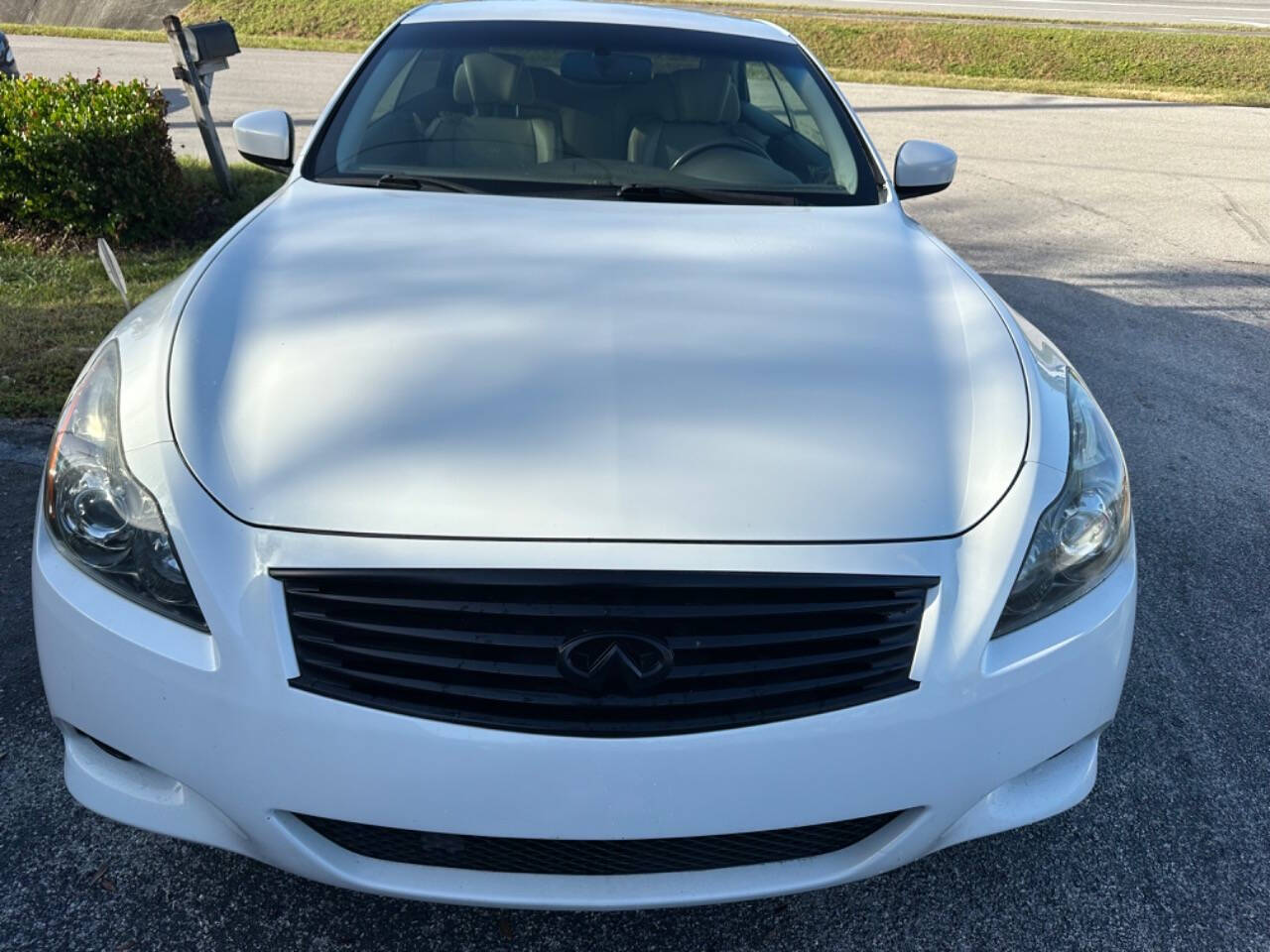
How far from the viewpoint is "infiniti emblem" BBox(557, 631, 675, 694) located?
1547mm

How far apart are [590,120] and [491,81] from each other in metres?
0.37

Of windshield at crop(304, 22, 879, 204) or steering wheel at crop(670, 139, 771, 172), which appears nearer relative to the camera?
windshield at crop(304, 22, 879, 204)

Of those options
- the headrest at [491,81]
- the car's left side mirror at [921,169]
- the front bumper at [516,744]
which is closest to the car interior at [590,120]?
the headrest at [491,81]

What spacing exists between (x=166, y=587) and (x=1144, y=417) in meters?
3.84

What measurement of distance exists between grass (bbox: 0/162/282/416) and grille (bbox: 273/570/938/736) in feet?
9.27

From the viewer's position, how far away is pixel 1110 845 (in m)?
2.17

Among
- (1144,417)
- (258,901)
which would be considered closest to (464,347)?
(258,901)

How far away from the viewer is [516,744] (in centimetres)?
152

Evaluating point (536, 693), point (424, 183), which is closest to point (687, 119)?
point (424, 183)

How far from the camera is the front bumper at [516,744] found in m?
1.53

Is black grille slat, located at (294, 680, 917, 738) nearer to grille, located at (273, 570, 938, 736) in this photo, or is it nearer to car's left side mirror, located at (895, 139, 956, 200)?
grille, located at (273, 570, 938, 736)

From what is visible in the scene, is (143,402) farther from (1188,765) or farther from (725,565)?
(1188,765)

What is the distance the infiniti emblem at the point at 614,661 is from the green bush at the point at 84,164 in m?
5.08

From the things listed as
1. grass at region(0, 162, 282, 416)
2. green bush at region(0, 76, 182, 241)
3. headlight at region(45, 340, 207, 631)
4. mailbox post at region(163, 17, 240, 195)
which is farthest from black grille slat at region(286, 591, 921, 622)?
mailbox post at region(163, 17, 240, 195)
